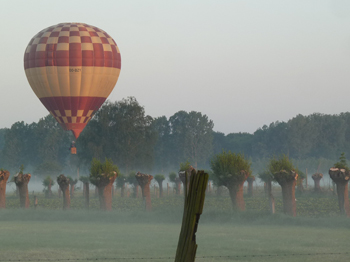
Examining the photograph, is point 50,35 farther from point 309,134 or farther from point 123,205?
point 309,134

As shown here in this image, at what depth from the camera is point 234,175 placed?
32.5m

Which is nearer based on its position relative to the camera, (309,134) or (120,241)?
A: (120,241)

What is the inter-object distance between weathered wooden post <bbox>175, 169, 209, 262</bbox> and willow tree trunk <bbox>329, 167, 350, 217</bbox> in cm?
2429

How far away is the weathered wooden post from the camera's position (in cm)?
776

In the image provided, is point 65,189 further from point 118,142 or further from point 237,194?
point 118,142

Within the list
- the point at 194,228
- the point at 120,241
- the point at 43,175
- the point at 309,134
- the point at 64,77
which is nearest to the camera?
the point at 194,228

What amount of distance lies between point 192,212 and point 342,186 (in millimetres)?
24642

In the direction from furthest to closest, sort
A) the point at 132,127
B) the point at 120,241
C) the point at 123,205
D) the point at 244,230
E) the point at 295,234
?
1. the point at 132,127
2. the point at 123,205
3. the point at 244,230
4. the point at 295,234
5. the point at 120,241

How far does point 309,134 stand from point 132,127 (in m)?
44.5

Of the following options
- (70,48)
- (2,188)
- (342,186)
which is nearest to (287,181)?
(342,186)

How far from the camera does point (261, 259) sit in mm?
17219

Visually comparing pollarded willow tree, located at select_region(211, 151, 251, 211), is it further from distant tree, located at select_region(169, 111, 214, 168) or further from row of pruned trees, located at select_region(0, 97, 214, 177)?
distant tree, located at select_region(169, 111, 214, 168)

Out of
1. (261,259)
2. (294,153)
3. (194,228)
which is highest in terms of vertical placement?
(294,153)

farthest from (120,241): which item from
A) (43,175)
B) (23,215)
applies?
(43,175)
